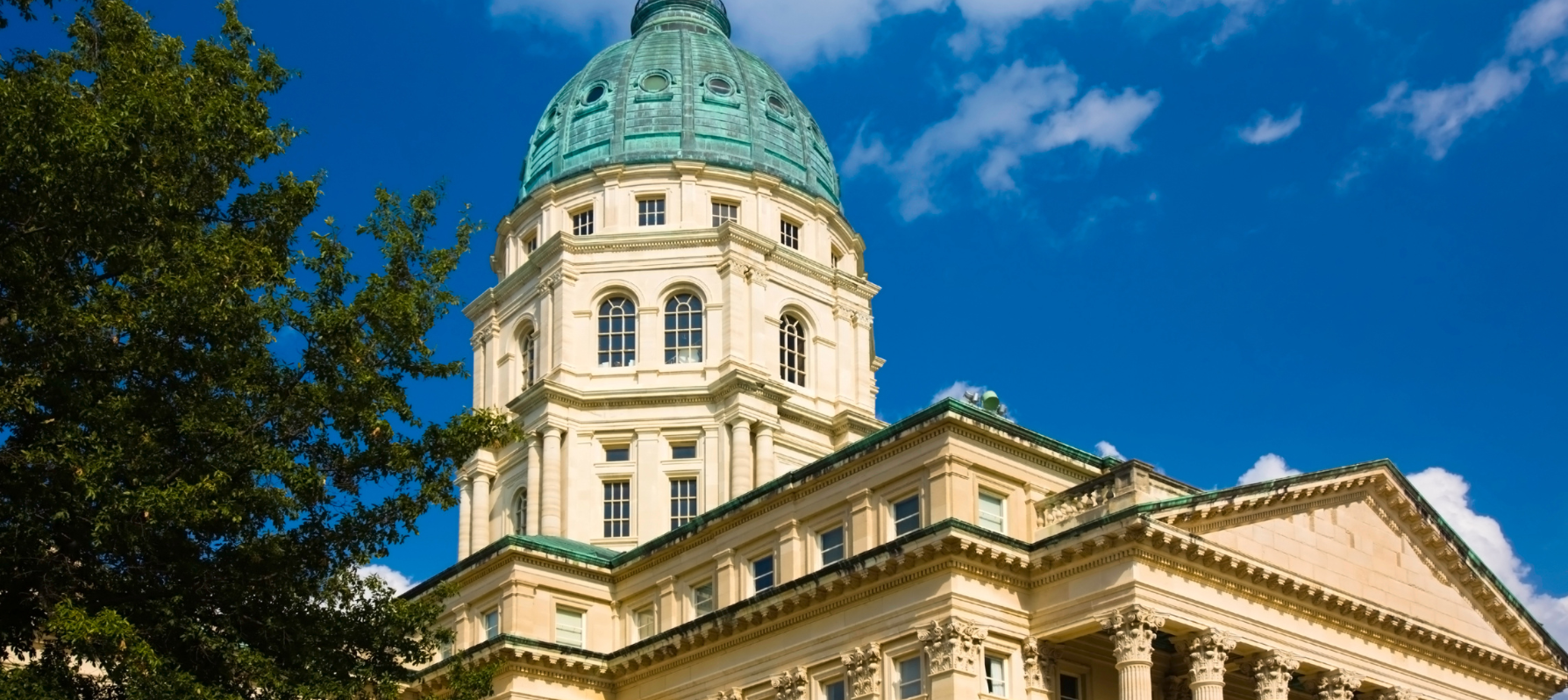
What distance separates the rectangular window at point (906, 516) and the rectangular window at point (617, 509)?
21818mm

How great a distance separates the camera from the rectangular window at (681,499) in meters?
66.9

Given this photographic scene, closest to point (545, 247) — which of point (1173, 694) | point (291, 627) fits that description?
point (1173, 694)

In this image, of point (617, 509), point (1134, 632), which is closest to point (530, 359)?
point (617, 509)

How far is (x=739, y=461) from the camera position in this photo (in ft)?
217

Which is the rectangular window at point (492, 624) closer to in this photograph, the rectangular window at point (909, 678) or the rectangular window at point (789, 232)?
the rectangular window at point (909, 678)

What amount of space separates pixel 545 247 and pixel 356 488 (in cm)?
3696

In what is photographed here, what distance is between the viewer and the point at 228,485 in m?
33.0

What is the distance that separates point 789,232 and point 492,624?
25.4 m

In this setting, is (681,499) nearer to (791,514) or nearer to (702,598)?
(702,598)

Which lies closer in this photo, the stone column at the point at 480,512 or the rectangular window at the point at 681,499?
the rectangular window at the point at 681,499

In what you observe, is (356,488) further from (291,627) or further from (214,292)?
(214,292)

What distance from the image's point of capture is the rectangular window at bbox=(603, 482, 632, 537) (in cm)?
6706

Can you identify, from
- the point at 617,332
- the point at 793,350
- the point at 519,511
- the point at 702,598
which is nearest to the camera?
the point at 702,598

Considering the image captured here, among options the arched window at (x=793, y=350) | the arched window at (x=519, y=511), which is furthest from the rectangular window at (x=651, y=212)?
the arched window at (x=519, y=511)
